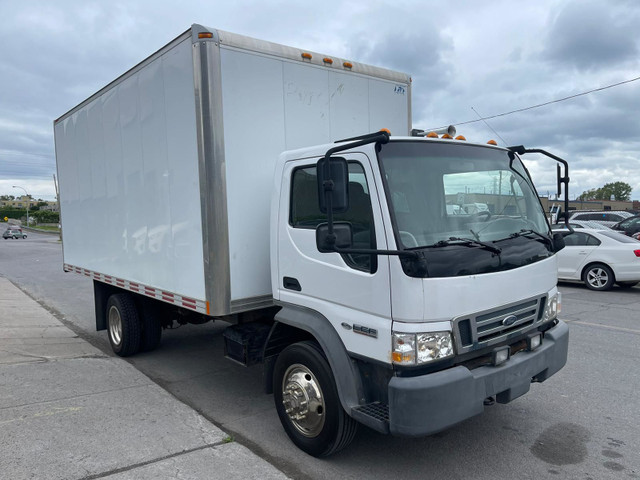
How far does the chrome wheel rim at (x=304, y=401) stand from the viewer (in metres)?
3.71

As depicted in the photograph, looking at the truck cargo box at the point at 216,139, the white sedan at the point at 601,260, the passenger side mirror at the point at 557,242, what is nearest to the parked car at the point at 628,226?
the white sedan at the point at 601,260

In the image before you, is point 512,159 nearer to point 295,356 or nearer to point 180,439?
point 295,356

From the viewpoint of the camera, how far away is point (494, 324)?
3389 millimetres

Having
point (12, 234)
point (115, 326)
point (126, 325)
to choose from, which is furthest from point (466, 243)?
point (12, 234)

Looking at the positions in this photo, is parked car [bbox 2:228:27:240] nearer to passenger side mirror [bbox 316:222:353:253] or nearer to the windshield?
passenger side mirror [bbox 316:222:353:253]

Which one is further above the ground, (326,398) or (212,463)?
(326,398)

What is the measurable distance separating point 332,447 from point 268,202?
83.7 inches

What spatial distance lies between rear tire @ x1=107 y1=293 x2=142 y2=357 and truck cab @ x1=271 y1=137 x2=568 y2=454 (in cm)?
303

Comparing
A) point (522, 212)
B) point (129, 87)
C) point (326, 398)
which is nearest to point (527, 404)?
point (522, 212)

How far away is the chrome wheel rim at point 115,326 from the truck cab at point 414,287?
333 cm

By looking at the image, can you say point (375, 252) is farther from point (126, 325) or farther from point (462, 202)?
point (126, 325)

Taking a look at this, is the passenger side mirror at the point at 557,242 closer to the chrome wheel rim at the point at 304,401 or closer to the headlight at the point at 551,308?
the headlight at the point at 551,308

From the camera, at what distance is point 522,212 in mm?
4012

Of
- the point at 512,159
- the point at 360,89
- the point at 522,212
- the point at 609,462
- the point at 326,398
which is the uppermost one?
the point at 360,89
